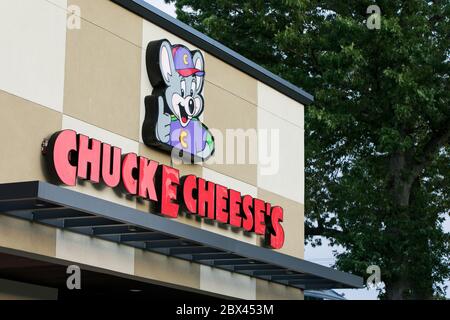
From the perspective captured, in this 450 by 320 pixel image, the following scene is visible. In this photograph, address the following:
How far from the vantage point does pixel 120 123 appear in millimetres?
18031

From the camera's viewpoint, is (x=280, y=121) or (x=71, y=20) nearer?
(x=71, y=20)

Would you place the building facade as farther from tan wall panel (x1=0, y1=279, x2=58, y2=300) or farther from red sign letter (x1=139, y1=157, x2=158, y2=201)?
red sign letter (x1=139, y1=157, x2=158, y2=201)

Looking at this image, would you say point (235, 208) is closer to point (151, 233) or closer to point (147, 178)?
point (147, 178)

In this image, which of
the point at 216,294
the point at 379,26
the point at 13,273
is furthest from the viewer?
the point at 379,26

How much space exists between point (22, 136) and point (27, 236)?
1.60 metres

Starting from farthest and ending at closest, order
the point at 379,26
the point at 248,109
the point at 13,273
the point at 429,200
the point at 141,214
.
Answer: the point at 429,200
the point at 379,26
the point at 248,109
the point at 13,273
the point at 141,214

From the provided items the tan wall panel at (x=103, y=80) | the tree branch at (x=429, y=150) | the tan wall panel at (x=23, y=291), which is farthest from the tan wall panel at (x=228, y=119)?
the tree branch at (x=429, y=150)

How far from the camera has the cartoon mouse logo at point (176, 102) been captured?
61.5ft

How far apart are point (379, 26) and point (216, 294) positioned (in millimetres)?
14222

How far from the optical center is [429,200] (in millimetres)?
36781

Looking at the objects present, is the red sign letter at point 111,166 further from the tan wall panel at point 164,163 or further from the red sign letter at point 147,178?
the tan wall panel at point 164,163

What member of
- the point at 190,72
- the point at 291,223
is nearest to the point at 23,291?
the point at 190,72

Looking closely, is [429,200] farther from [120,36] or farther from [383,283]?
[120,36]

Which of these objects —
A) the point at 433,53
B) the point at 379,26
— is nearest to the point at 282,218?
the point at 379,26
